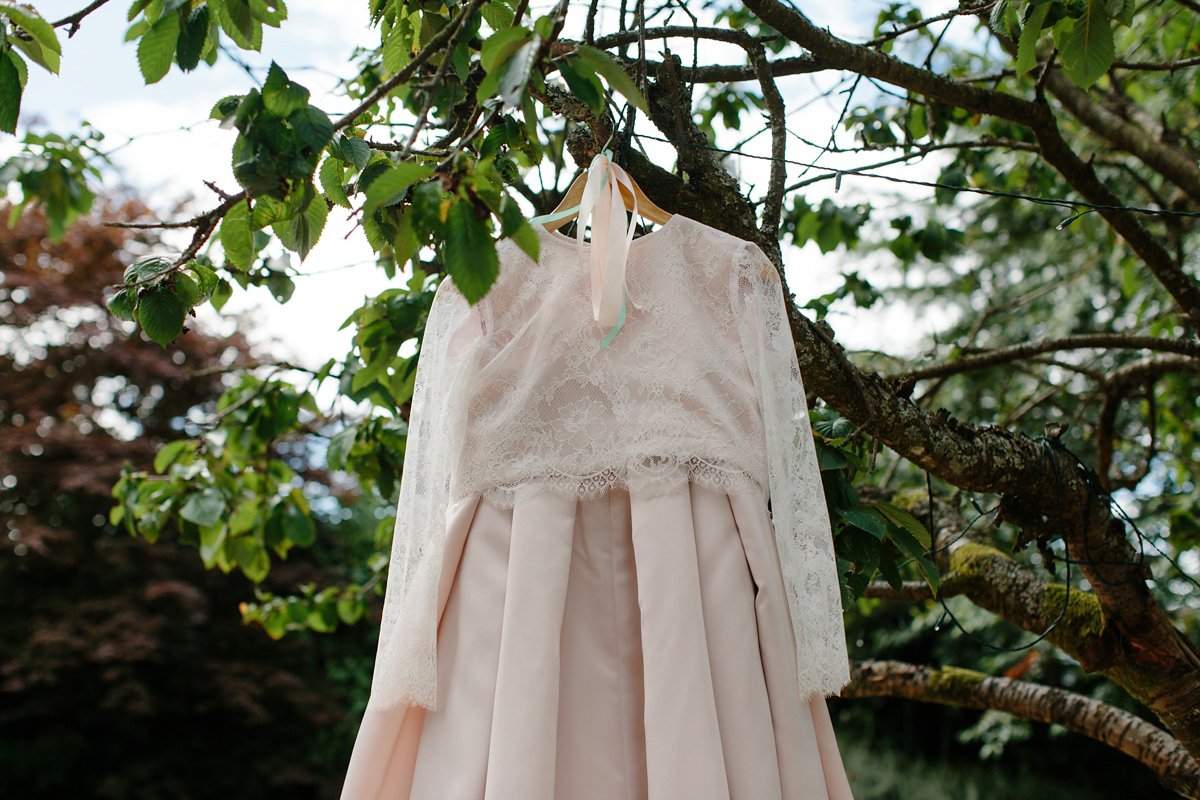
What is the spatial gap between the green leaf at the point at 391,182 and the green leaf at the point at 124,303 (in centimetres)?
46

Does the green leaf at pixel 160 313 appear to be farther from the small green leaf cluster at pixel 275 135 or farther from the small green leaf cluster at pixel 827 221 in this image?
the small green leaf cluster at pixel 827 221

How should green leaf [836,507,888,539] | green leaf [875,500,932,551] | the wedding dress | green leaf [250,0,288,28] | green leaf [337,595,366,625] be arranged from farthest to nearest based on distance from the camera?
green leaf [337,595,366,625] < green leaf [875,500,932,551] < green leaf [836,507,888,539] < the wedding dress < green leaf [250,0,288,28]

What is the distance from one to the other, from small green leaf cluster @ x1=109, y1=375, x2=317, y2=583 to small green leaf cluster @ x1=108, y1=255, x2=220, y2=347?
128 cm

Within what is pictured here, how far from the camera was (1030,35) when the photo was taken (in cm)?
130

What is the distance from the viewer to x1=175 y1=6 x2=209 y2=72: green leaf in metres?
0.93

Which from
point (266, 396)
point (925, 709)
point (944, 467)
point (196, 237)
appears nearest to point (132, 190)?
point (266, 396)

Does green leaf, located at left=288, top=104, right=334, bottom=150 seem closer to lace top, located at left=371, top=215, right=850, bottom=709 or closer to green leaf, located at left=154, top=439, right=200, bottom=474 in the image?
lace top, located at left=371, top=215, right=850, bottom=709

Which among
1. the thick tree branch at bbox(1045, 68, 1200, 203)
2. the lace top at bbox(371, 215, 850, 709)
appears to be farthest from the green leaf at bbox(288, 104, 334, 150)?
the thick tree branch at bbox(1045, 68, 1200, 203)

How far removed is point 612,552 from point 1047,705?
163 centimetres

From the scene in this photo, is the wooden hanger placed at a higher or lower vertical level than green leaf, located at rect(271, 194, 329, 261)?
higher

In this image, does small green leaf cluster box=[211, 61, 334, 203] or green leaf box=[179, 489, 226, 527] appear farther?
green leaf box=[179, 489, 226, 527]

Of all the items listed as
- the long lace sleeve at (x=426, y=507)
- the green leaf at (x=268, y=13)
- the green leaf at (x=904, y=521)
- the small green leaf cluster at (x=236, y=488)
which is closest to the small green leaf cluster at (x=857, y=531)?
the green leaf at (x=904, y=521)

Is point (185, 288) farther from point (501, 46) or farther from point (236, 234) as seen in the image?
point (501, 46)

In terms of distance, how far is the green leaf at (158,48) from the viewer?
966 mm
